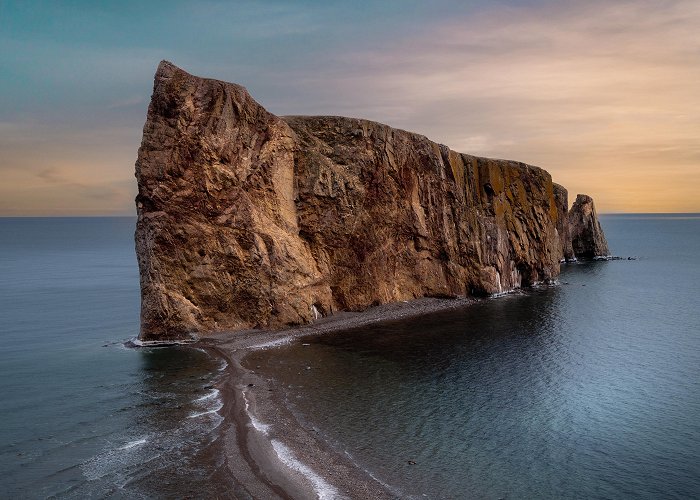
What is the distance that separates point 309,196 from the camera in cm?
6194

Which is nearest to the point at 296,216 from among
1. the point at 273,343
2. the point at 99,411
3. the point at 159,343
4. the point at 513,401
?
the point at 273,343

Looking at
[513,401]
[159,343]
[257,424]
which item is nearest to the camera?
[257,424]

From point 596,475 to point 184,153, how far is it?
43535 mm

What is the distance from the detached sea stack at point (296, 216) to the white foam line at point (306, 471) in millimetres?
24773

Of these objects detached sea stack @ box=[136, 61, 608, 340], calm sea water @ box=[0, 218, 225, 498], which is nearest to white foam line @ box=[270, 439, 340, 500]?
calm sea water @ box=[0, 218, 225, 498]

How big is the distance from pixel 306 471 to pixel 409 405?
10.8 metres

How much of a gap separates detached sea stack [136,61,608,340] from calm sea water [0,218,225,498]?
7824 millimetres

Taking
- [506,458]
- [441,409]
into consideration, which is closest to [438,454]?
[506,458]

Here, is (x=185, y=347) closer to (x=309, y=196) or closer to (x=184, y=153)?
(x=184, y=153)

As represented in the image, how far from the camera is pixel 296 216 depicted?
61.6 meters

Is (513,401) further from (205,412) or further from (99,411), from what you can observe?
(99,411)

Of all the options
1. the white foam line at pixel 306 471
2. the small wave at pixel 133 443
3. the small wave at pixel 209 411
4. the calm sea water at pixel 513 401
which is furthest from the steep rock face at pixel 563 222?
the small wave at pixel 133 443

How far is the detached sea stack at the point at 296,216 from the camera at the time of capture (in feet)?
167

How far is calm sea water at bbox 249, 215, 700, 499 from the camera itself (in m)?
25.9
